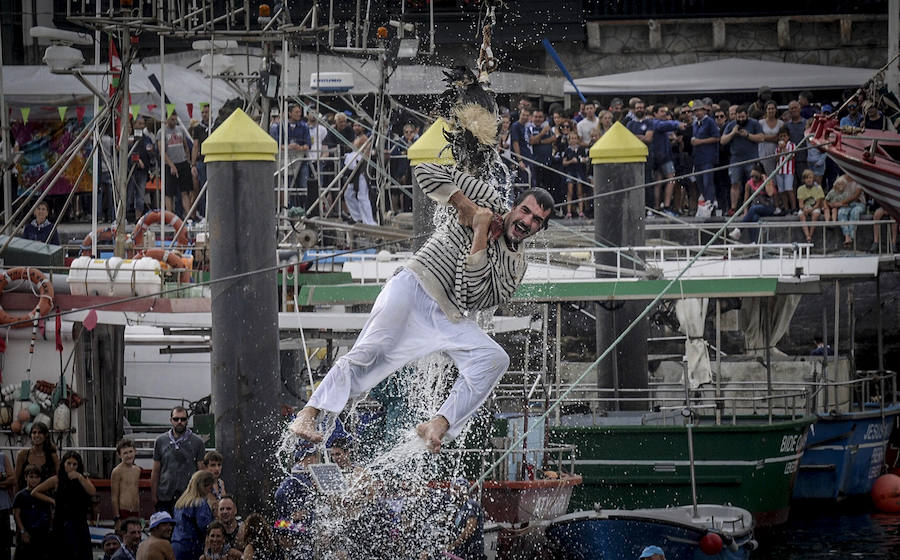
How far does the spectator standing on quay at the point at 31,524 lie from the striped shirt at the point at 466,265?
5.33 meters

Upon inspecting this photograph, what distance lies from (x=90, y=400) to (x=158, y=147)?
260 inches

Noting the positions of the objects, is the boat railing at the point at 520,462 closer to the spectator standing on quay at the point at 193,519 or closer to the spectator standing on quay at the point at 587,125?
the spectator standing on quay at the point at 193,519

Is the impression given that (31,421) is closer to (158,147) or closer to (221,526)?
(221,526)

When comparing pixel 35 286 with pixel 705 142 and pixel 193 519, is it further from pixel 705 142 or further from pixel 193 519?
pixel 705 142

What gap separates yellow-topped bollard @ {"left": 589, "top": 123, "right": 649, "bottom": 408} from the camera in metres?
18.1

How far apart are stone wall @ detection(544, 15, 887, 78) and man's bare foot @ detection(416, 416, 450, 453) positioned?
65.5 feet

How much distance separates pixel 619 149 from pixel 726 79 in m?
7.99

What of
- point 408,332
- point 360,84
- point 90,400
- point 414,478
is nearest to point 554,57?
point 360,84

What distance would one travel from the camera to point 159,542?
12.0 m

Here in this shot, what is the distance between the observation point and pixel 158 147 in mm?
22141

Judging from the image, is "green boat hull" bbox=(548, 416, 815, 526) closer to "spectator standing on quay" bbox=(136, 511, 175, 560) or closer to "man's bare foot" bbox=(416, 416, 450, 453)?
"spectator standing on quay" bbox=(136, 511, 175, 560)

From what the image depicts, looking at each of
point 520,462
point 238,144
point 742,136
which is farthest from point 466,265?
point 742,136

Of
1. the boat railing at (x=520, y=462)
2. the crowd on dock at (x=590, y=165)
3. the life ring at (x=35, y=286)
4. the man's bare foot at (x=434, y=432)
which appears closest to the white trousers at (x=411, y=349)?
the man's bare foot at (x=434, y=432)

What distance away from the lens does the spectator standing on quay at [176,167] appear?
72.0 feet
